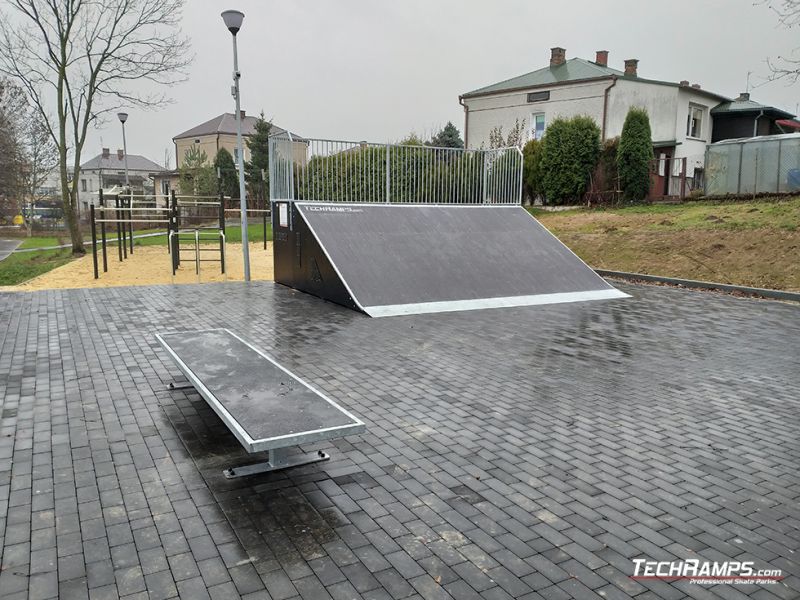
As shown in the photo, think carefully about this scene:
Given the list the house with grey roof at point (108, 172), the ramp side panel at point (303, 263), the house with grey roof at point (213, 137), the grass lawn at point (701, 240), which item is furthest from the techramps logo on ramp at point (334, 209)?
the house with grey roof at point (108, 172)

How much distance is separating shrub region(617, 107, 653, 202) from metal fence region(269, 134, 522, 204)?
8668mm

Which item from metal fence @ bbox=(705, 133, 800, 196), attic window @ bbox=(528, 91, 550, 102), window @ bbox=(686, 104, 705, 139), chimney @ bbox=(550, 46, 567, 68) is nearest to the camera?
metal fence @ bbox=(705, 133, 800, 196)

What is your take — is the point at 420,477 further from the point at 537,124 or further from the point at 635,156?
the point at 537,124

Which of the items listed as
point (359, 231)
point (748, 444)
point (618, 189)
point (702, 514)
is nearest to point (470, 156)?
point (359, 231)

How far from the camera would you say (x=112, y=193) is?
1750 cm

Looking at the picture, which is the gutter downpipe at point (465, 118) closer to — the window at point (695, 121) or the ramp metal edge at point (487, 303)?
the window at point (695, 121)

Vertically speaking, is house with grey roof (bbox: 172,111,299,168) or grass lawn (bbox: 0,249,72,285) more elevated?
house with grey roof (bbox: 172,111,299,168)

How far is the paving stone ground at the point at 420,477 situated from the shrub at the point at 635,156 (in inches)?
638

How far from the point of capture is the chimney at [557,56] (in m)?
35.5

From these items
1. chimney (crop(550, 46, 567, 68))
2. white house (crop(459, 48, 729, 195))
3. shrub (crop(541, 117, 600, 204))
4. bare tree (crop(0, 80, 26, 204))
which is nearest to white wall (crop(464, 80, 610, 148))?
white house (crop(459, 48, 729, 195))

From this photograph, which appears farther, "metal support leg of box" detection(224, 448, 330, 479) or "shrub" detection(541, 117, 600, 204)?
"shrub" detection(541, 117, 600, 204)

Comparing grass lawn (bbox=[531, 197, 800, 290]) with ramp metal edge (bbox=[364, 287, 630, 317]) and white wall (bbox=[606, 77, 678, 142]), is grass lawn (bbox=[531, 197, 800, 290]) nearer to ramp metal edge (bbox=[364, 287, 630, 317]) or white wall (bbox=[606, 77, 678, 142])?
ramp metal edge (bbox=[364, 287, 630, 317])

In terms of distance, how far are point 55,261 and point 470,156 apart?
1378 cm

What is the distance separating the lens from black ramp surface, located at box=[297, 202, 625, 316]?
421 inches
